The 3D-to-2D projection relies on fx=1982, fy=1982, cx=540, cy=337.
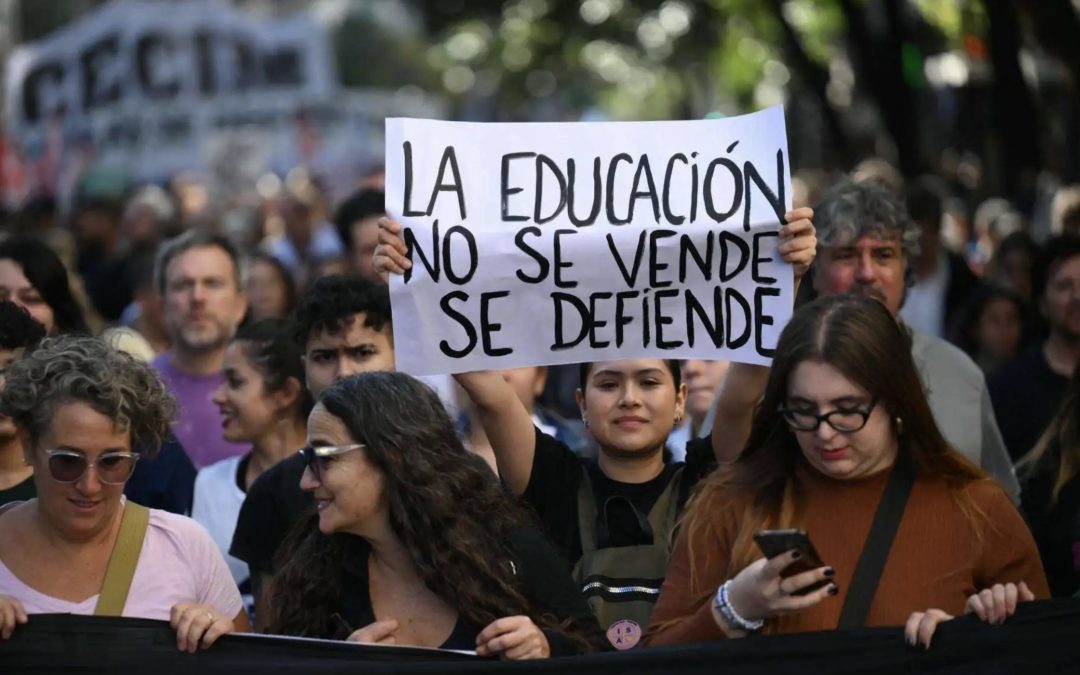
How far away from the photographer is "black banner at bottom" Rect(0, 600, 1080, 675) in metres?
4.07

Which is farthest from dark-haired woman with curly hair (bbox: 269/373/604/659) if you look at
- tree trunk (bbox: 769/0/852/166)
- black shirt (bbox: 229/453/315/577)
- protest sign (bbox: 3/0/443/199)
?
protest sign (bbox: 3/0/443/199)

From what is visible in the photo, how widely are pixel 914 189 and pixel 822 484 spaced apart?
549 cm

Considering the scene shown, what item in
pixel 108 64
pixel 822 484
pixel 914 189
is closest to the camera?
pixel 822 484

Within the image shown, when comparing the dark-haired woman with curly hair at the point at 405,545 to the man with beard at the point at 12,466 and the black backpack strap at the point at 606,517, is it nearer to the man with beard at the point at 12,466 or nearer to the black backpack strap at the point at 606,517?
the black backpack strap at the point at 606,517

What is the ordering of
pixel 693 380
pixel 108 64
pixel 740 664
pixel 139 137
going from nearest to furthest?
pixel 740 664, pixel 693 380, pixel 139 137, pixel 108 64

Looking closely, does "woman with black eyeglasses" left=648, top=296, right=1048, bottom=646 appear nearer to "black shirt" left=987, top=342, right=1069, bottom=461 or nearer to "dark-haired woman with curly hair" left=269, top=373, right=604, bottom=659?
"dark-haired woman with curly hair" left=269, top=373, right=604, bottom=659

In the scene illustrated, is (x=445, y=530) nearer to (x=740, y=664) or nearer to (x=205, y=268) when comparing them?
(x=740, y=664)

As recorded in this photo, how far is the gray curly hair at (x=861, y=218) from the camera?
6.34m

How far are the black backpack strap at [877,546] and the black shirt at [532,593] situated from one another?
1.98ft

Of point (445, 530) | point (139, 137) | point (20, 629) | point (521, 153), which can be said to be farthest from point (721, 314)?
point (139, 137)

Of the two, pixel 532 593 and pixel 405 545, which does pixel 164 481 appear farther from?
pixel 532 593

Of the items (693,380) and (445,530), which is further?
(693,380)

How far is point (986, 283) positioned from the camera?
32.1 ft

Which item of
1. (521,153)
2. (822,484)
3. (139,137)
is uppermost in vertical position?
(139,137)
